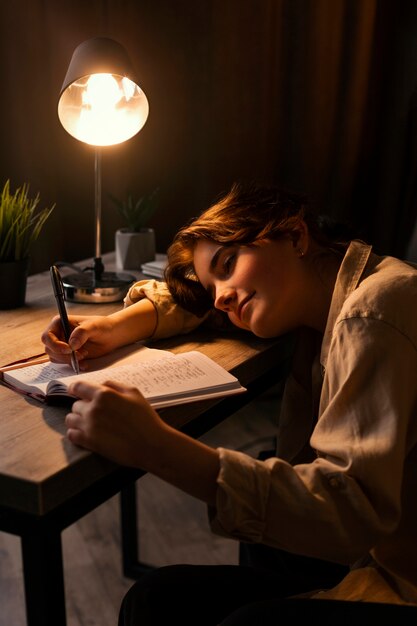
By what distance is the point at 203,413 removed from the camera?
3.37 feet

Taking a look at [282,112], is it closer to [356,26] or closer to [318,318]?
[356,26]

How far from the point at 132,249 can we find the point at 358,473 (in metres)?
1.27

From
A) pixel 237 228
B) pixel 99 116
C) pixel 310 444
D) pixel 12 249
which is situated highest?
pixel 99 116

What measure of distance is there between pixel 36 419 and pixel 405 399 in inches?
19.1

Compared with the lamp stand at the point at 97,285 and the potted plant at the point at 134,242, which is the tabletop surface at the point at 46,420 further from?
the potted plant at the point at 134,242

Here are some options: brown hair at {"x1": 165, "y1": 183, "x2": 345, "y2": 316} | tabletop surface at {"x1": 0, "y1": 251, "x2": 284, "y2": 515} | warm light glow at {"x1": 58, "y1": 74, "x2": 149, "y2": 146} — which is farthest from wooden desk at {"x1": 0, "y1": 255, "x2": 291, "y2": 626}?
warm light glow at {"x1": 58, "y1": 74, "x2": 149, "y2": 146}

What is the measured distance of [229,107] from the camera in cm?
243

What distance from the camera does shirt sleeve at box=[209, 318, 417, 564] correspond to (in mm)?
780

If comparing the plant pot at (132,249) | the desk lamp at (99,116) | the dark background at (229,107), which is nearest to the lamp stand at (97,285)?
the desk lamp at (99,116)

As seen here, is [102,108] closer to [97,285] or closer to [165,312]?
[97,285]

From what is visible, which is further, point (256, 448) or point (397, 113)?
point (256, 448)

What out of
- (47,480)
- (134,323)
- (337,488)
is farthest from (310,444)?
(134,323)

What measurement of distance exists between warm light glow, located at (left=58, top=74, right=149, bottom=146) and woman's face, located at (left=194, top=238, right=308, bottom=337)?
1.88 feet

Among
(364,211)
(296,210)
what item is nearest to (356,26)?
(364,211)
